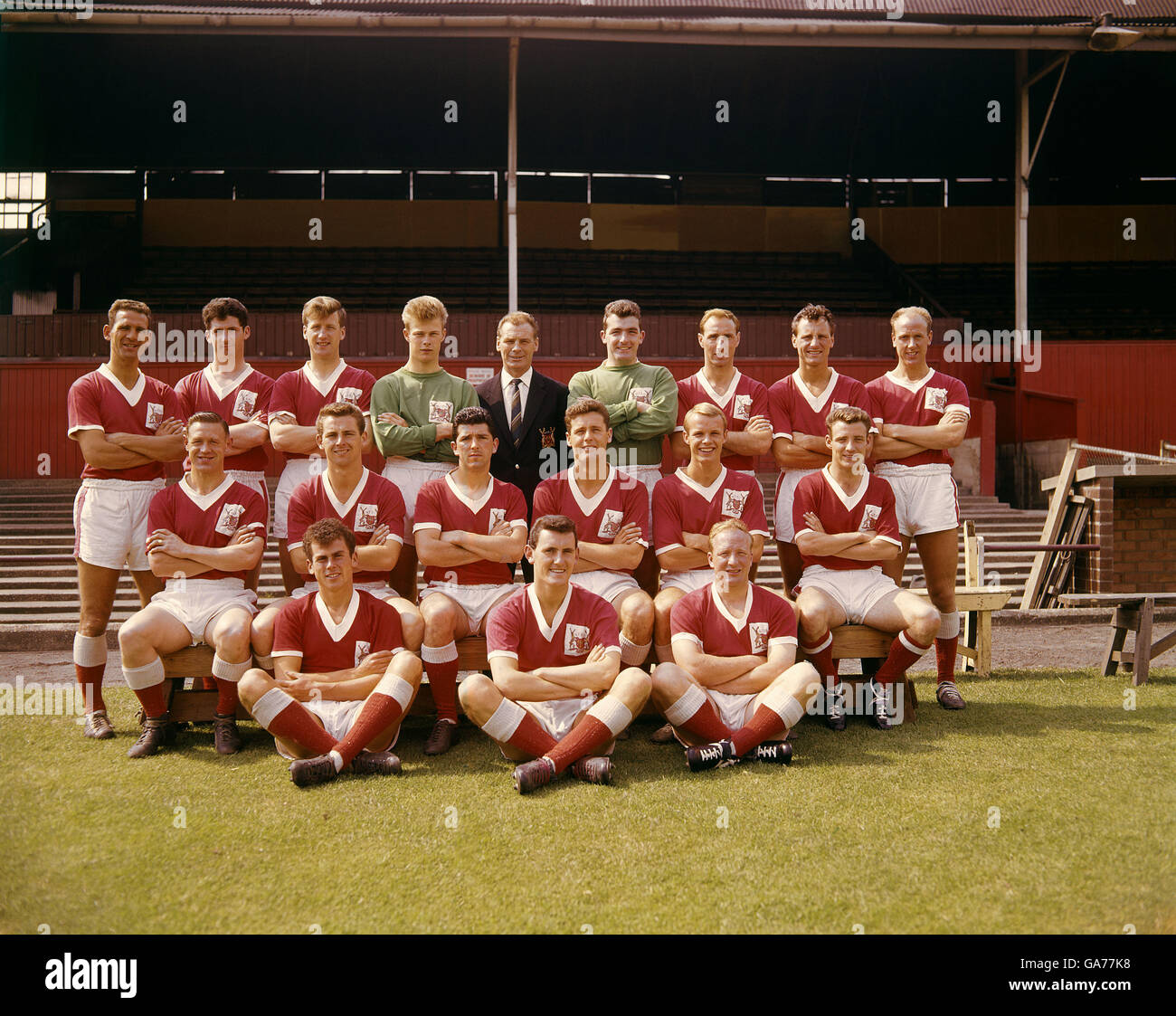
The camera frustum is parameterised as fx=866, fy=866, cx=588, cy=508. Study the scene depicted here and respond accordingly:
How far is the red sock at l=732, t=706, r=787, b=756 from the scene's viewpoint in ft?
13.9

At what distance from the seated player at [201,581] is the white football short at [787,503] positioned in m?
3.08

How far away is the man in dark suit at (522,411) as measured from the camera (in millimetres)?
5355

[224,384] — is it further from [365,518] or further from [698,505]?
[698,505]

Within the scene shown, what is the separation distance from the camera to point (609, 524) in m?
4.93

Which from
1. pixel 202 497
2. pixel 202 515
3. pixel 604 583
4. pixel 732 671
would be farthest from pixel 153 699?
pixel 732 671

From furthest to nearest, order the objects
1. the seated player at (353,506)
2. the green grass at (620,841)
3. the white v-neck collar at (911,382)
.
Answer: the white v-neck collar at (911,382), the seated player at (353,506), the green grass at (620,841)

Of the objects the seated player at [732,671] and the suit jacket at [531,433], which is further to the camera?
the suit jacket at [531,433]

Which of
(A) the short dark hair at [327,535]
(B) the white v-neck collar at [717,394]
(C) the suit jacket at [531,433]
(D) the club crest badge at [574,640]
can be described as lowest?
(D) the club crest badge at [574,640]

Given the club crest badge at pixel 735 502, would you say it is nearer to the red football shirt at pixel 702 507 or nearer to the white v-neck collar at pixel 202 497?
the red football shirt at pixel 702 507

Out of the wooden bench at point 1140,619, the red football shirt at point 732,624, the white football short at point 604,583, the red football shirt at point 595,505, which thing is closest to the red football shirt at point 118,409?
the red football shirt at point 595,505

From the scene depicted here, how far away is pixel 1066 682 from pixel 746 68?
17415 mm

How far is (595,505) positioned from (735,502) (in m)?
0.81
